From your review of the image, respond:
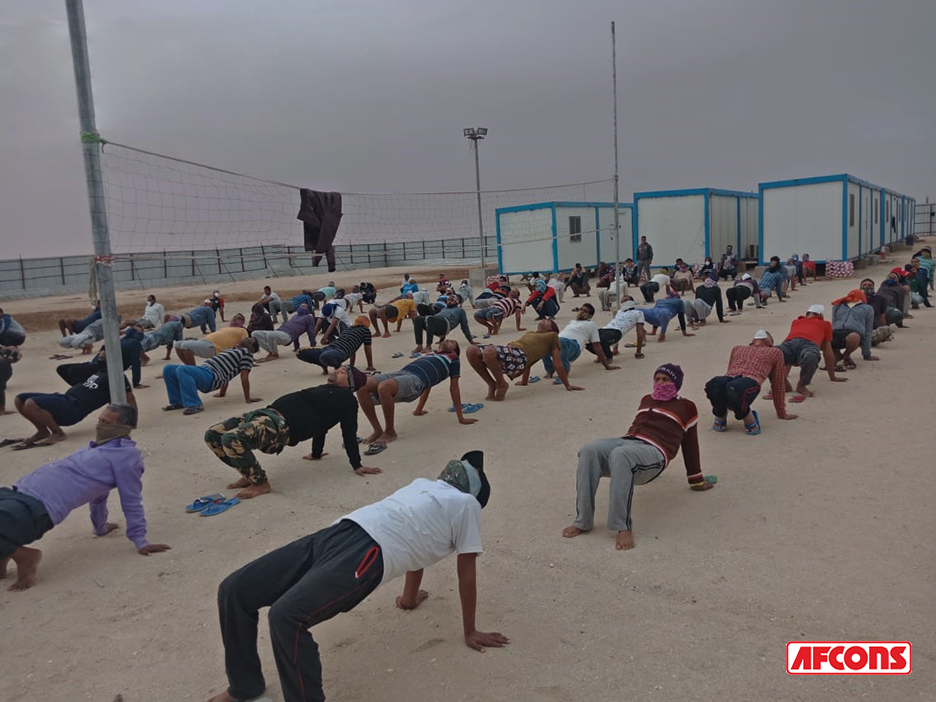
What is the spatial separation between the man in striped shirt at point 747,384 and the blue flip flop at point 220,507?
4.44m

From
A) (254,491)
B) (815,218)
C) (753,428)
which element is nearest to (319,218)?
(254,491)

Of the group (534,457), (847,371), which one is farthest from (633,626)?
(847,371)

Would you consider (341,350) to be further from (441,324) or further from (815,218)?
(815,218)

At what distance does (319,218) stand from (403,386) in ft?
10.0

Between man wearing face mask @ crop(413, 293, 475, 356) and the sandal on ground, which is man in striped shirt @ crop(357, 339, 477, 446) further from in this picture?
man wearing face mask @ crop(413, 293, 475, 356)

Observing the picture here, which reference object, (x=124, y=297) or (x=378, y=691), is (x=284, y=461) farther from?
(x=124, y=297)

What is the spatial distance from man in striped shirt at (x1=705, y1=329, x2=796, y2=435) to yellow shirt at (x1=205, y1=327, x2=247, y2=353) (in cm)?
739

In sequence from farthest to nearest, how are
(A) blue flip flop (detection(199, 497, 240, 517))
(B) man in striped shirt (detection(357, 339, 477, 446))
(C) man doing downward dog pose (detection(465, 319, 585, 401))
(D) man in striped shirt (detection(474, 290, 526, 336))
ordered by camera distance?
(D) man in striped shirt (detection(474, 290, 526, 336)) < (C) man doing downward dog pose (detection(465, 319, 585, 401)) < (B) man in striped shirt (detection(357, 339, 477, 446)) < (A) blue flip flop (detection(199, 497, 240, 517))

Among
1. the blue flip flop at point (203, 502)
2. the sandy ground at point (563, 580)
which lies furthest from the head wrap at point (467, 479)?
the blue flip flop at point (203, 502)

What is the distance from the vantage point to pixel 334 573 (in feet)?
9.53

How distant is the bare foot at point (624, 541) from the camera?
4547 millimetres

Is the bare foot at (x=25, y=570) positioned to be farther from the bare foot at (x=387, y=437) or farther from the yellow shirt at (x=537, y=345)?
the yellow shirt at (x=537, y=345)

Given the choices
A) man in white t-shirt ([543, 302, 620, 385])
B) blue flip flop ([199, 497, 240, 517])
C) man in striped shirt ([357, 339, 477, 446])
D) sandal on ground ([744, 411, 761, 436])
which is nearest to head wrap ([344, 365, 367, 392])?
man in striped shirt ([357, 339, 477, 446])

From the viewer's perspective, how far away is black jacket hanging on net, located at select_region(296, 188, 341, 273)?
906cm
